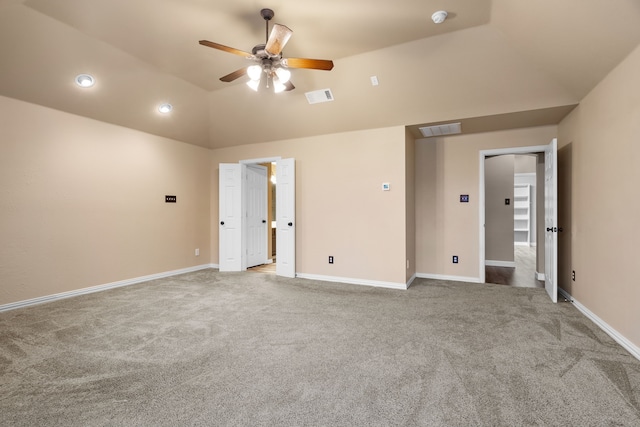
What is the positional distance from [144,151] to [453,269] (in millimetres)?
5644

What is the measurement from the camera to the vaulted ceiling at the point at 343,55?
2803 millimetres

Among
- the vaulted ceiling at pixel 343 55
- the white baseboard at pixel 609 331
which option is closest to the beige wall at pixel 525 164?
the vaulted ceiling at pixel 343 55

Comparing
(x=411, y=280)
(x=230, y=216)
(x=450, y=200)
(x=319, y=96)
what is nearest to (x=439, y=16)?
(x=319, y=96)

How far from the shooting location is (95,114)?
4.31 meters

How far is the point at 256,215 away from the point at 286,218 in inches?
52.7

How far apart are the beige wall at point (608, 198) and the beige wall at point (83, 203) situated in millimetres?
6148

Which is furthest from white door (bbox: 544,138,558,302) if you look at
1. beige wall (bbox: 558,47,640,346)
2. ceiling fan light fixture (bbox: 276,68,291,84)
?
ceiling fan light fixture (bbox: 276,68,291,84)

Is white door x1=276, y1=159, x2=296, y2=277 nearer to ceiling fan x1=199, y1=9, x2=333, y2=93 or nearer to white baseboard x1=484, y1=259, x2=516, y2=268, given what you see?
ceiling fan x1=199, y1=9, x2=333, y2=93

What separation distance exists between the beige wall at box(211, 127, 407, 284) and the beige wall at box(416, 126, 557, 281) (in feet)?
2.92

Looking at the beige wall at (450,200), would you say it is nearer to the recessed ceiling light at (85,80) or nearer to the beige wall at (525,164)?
the recessed ceiling light at (85,80)

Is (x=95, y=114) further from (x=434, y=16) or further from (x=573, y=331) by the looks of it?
(x=573, y=331)

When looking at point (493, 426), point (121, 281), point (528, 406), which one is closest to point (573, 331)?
point (528, 406)

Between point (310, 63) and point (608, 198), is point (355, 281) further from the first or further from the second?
point (310, 63)

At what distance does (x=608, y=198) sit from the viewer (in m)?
2.93
